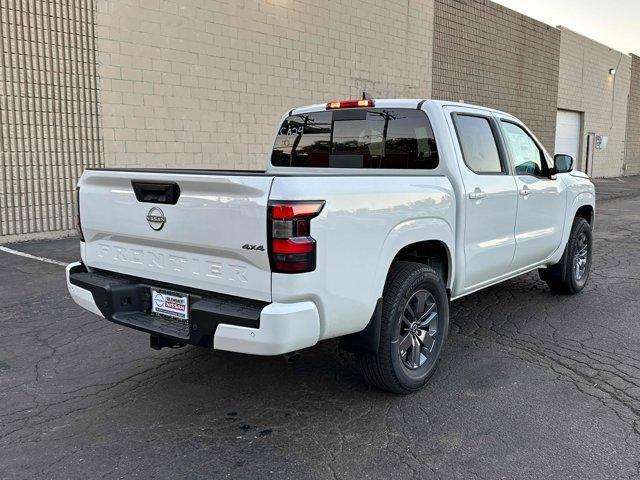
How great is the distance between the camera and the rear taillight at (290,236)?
2.97 metres

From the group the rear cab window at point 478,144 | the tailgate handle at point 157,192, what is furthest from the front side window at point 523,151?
the tailgate handle at point 157,192

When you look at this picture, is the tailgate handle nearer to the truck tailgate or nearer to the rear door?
the truck tailgate

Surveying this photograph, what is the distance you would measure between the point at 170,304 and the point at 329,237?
1087mm

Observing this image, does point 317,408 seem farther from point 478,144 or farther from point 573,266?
point 573,266

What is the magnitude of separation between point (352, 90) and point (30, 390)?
12.1m

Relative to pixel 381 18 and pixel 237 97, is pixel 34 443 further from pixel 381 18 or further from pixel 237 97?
pixel 381 18

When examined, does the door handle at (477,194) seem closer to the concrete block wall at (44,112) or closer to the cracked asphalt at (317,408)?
the cracked asphalt at (317,408)

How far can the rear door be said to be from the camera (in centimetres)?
451

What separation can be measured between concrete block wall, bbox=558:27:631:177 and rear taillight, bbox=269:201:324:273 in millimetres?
25046

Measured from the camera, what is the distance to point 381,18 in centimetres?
1541

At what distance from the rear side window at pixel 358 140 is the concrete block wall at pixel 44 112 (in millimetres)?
5968

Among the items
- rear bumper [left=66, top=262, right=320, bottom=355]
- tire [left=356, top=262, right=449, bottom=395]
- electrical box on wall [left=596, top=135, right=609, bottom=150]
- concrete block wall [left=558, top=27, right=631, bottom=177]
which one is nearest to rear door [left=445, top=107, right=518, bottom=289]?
tire [left=356, top=262, right=449, bottom=395]

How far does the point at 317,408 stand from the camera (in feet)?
12.4

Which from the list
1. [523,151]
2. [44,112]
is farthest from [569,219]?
[44,112]
